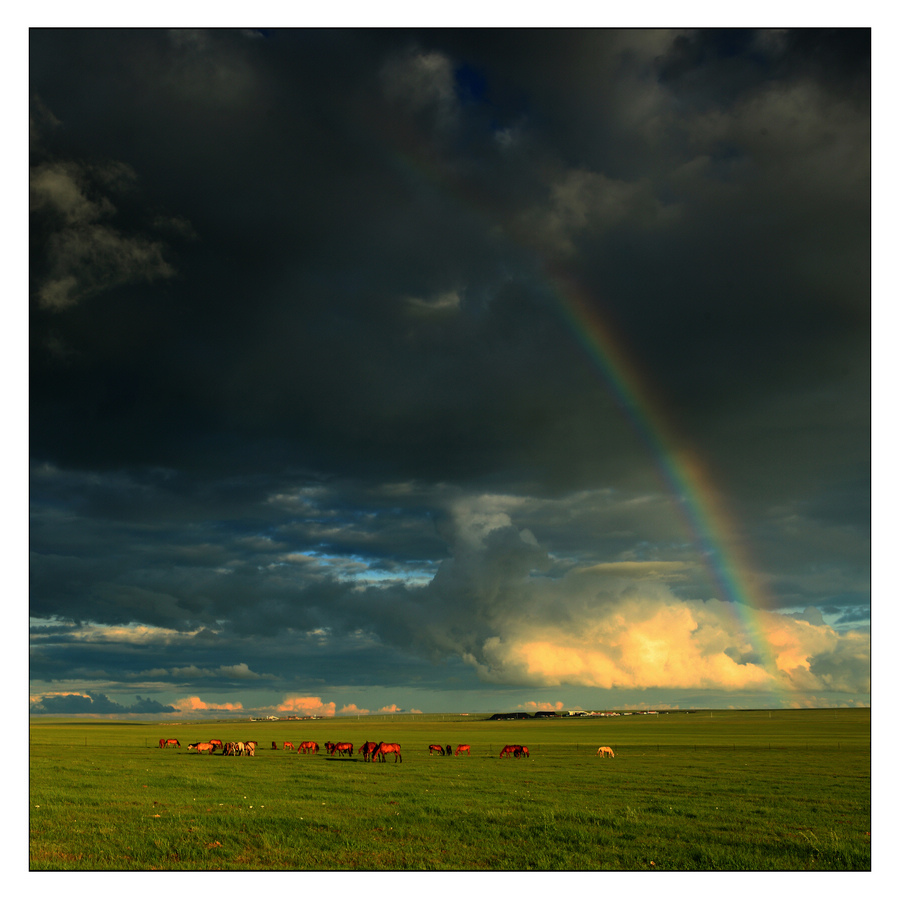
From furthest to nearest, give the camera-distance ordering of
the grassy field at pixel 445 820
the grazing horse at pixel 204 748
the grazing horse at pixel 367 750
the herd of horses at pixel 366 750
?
the grazing horse at pixel 204 748 → the herd of horses at pixel 366 750 → the grazing horse at pixel 367 750 → the grassy field at pixel 445 820

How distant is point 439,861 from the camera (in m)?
16.5

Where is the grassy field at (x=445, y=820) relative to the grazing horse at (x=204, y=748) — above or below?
above

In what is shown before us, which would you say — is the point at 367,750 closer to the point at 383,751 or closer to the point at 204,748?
the point at 383,751

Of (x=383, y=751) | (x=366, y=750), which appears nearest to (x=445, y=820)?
(x=383, y=751)

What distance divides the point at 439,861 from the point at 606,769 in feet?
95.1

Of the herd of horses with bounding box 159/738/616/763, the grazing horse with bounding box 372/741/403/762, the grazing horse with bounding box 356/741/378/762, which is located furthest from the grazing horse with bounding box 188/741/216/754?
the grazing horse with bounding box 372/741/403/762

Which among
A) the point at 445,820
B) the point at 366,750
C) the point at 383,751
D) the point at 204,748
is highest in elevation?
the point at 445,820

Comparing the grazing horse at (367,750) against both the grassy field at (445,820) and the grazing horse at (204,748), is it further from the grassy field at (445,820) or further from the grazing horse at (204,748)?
the grazing horse at (204,748)

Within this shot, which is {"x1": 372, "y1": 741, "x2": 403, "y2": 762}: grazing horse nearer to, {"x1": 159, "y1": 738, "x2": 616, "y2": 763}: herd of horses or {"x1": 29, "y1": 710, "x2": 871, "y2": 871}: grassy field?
{"x1": 159, "y1": 738, "x2": 616, "y2": 763}: herd of horses

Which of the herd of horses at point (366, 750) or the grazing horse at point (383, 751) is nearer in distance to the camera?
the grazing horse at point (383, 751)

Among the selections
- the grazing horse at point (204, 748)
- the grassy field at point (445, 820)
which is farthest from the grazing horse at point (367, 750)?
the grazing horse at point (204, 748)

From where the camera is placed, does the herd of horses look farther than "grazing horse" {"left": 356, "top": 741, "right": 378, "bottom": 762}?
Yes

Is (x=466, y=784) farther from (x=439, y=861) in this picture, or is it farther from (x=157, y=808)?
(x=439, y=861)
